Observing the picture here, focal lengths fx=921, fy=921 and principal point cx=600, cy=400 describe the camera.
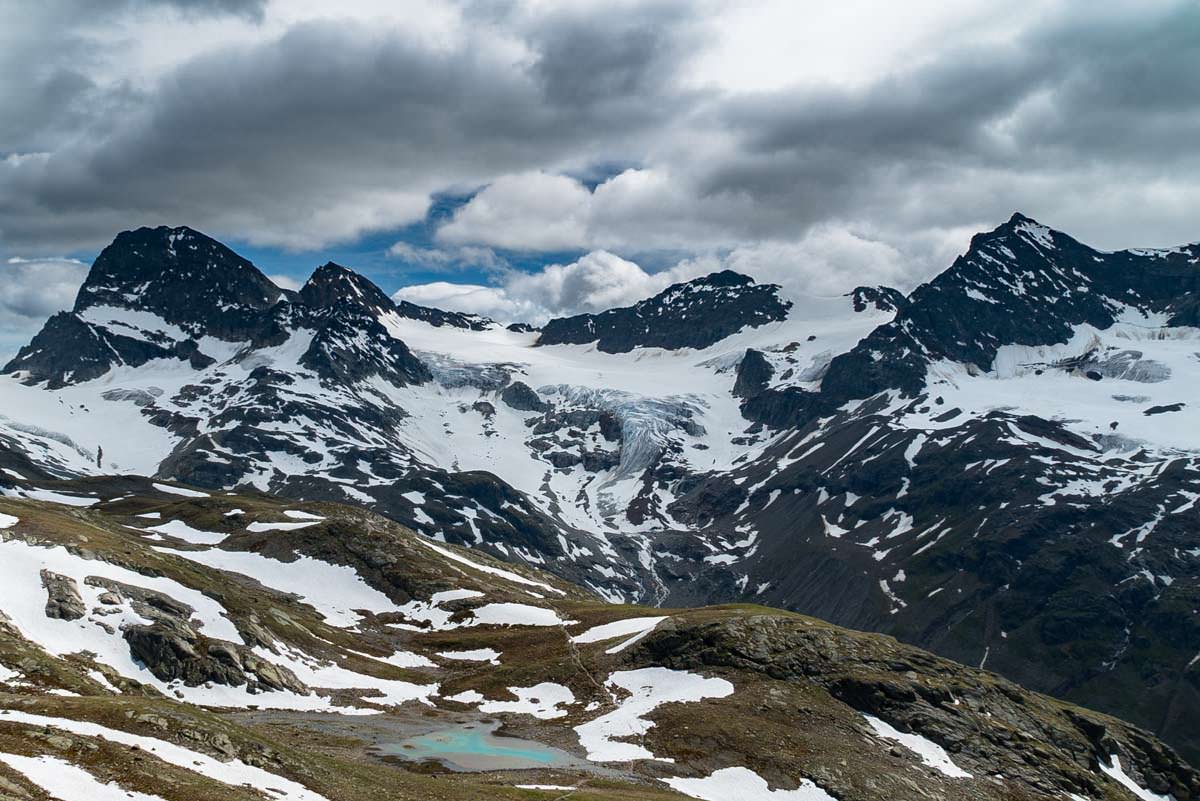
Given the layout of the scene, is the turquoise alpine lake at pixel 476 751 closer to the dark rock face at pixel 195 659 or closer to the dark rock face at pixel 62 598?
the dark rock face at pixel 195 659

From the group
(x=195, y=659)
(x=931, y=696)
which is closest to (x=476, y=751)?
(x=195, y=659)

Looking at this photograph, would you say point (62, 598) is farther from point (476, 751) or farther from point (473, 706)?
point (473, 706)

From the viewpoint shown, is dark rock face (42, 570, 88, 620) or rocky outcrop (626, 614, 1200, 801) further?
rocky outcrop (626, 614, 1200, 801)

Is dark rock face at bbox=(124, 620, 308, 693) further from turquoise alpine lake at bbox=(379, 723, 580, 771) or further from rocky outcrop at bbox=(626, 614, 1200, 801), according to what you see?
rocky outcrop at bbox=(626, 614, 1200, 801)

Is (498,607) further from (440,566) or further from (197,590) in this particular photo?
(197,590)

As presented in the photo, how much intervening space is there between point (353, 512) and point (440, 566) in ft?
93.7

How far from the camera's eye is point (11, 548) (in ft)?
258

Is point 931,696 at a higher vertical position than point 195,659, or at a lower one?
lower

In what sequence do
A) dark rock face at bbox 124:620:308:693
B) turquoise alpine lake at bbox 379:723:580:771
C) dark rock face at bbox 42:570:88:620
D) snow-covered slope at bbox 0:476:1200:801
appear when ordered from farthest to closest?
dark rock face at bbox 124:620:308:693 < dark rock face at bbox 42:570:88:620 < turquoise alpine lake at bbox 379:723:580:771 < snow-covered slope at bbox 0:476:1200:801

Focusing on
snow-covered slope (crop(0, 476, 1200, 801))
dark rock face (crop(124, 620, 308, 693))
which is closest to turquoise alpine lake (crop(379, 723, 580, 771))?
snow-covered slope (crop(0, 476, 1200, 801))

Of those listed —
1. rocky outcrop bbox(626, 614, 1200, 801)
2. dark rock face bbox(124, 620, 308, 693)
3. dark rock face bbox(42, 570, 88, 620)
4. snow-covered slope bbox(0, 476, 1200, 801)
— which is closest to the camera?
snow-covered slope bbox(0, 476, 1200, 801)

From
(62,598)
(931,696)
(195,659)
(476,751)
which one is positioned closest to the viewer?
(476,751)

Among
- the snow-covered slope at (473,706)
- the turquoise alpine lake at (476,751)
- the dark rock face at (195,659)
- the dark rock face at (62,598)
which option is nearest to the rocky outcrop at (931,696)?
the snow-covered slope at (473,706)

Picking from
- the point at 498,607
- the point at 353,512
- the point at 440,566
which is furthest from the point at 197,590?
the point at 353,512
